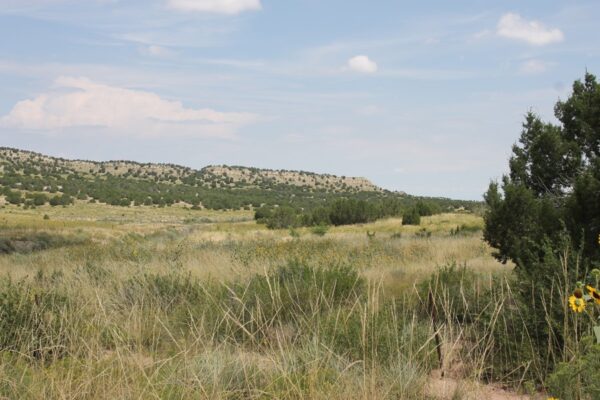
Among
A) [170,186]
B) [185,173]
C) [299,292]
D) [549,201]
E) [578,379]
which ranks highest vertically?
[185,173]

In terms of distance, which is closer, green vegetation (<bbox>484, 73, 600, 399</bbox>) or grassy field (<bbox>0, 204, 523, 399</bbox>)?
grassy field (<bbox>0, 204, 523, 399</bbox>)

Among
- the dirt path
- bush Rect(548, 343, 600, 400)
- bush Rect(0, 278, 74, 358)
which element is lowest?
bush Rect(0, 278, 74, 358)

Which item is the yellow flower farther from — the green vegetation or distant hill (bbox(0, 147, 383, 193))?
distant hill (bbox(0, 147, 383, 193))

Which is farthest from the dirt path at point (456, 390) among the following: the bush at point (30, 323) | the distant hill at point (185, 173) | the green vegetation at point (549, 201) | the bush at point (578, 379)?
the distant hill at point (185, 173)

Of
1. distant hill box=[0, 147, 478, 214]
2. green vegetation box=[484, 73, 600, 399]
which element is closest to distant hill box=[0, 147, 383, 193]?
A: distant hill box=[0, 147, 478, 214]

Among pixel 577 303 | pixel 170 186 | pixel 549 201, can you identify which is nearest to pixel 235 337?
pixel 577 303

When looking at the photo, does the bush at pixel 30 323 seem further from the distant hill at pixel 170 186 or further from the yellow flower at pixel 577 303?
the distant hill at pixel 170 186

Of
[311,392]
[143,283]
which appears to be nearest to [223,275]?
[143,283]

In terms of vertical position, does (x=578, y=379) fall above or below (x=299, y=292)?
above

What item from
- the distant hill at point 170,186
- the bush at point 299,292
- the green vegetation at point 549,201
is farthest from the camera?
the distant hill at point 170,186

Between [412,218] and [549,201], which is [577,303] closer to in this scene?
[549,201]

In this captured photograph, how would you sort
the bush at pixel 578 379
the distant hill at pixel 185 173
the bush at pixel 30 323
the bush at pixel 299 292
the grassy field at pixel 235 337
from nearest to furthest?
the bush at pixel 578 379
the grassy field at pixel 235 337
the bush at pixel 30 323
the bush at pixel 299 292
the distant hill at pixel 185 173

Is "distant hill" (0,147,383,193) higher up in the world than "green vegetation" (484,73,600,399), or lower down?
higher up

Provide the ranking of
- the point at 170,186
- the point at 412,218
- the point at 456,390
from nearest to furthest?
the point at 456,390 < the point at 412,218 < the point at 170,186
